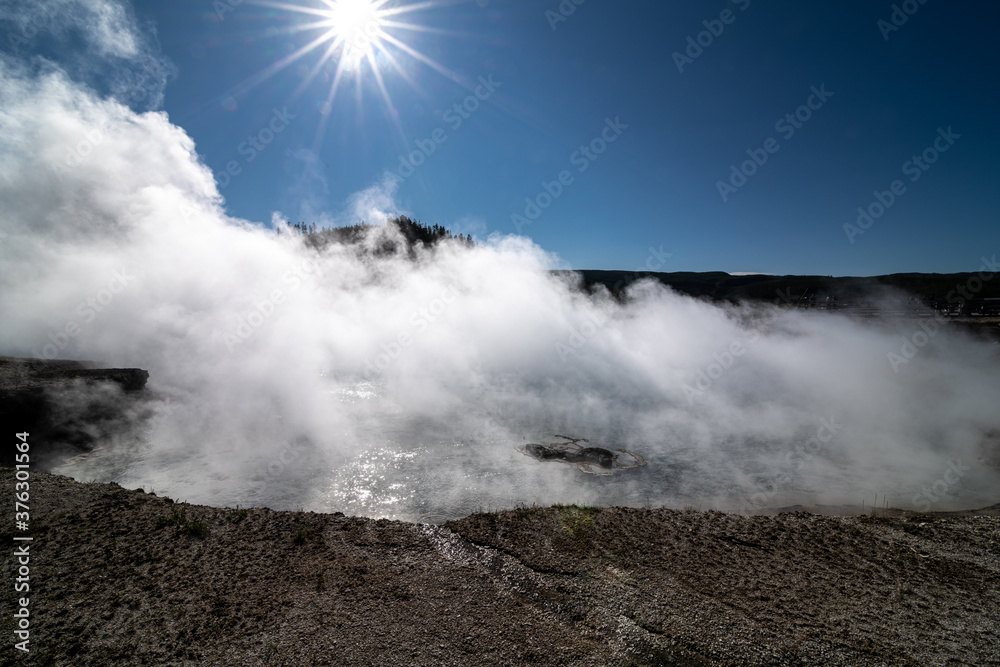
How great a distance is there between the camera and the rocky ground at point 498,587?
3578 mm

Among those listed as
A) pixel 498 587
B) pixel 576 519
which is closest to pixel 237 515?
pixel 498 587

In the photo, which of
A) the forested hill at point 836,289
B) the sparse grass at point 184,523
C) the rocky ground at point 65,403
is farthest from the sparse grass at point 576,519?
the forested hill at point 836,289

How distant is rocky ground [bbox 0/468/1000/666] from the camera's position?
11.7 ft

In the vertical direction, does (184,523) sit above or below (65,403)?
below

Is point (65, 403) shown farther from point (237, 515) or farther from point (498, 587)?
point (498, 587)

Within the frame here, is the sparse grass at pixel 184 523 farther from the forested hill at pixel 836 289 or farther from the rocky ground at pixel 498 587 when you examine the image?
the forested hill at pixel 836 289

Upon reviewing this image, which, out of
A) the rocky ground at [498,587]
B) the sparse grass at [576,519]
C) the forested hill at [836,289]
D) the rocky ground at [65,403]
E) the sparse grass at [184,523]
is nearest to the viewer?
the rocky ground at [498,587]

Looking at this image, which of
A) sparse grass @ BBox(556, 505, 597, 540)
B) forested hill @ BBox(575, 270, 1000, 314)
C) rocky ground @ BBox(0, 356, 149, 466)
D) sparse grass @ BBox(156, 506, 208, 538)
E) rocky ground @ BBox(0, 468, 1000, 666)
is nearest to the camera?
rocky ground @ BBox(0, 468, 1000, 666)

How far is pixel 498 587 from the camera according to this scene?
443cm

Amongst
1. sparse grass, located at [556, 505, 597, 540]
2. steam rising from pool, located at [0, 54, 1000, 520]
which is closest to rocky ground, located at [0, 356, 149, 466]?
steam rising from pool, located at [0, 54, 1000, 520]

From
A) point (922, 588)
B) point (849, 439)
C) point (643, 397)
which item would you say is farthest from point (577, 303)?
point (922, 588)

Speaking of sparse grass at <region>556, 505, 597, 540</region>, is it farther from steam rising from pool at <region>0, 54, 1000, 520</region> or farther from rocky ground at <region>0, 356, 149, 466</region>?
rocky ground at <region>0, 356, 149, 466</region>

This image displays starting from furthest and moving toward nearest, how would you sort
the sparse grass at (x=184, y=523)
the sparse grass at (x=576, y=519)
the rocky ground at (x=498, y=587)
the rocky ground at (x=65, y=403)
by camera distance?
1. the rocky ground at (x=65, y=403)
2. the sparse grass at (x=576, y=519)
3. the sparse grass at (x=184, y=523)
4. the rocky ground at (x=498, y=587)

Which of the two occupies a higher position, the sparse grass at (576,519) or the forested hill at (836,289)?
the forested hill at (836,289)
